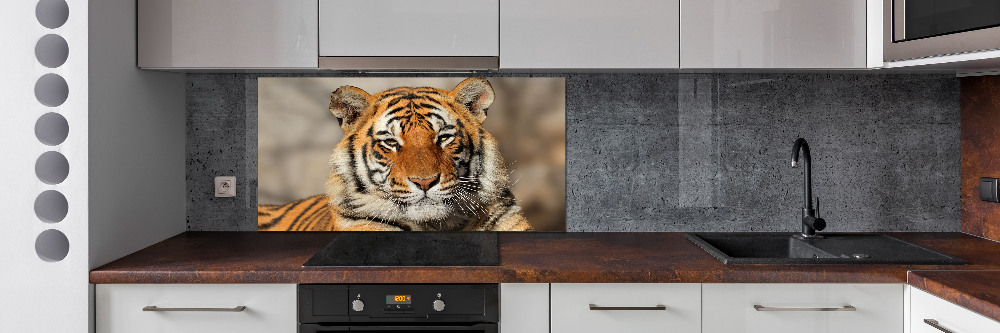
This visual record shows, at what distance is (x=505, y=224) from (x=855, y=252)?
1.15m

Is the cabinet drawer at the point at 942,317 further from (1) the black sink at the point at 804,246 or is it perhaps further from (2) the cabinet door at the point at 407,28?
(2) the cabinet door at the point at 407,28

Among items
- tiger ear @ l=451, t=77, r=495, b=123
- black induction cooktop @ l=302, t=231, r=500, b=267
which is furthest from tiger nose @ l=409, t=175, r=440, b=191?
tiger ear @ l=451, t=77, r=495, b=123

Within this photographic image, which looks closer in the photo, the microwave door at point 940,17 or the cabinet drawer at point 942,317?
the cabinet drawer at point 942,317

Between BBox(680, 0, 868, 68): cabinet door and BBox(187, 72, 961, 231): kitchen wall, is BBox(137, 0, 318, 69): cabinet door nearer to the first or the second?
BBox(187, 72, 961, 231): kitchen wall

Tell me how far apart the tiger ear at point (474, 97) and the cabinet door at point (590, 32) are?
371 mm

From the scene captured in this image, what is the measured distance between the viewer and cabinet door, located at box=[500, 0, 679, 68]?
204 cm

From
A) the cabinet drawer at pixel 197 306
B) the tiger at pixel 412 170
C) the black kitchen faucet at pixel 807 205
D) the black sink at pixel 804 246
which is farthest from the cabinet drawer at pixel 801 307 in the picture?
the cabinet drawer at pixel 197 306

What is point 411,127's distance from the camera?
2402mm

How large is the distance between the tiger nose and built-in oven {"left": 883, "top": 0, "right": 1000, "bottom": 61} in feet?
4.81

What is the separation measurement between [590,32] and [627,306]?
810 millimetres

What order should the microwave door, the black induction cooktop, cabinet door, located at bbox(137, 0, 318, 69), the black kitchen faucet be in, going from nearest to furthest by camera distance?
the microwave door < the black induction cooktop < cabinet door, located at bbox(137, 0, 318, 69) < the black kitchen faucet

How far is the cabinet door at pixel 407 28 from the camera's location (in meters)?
2.03
